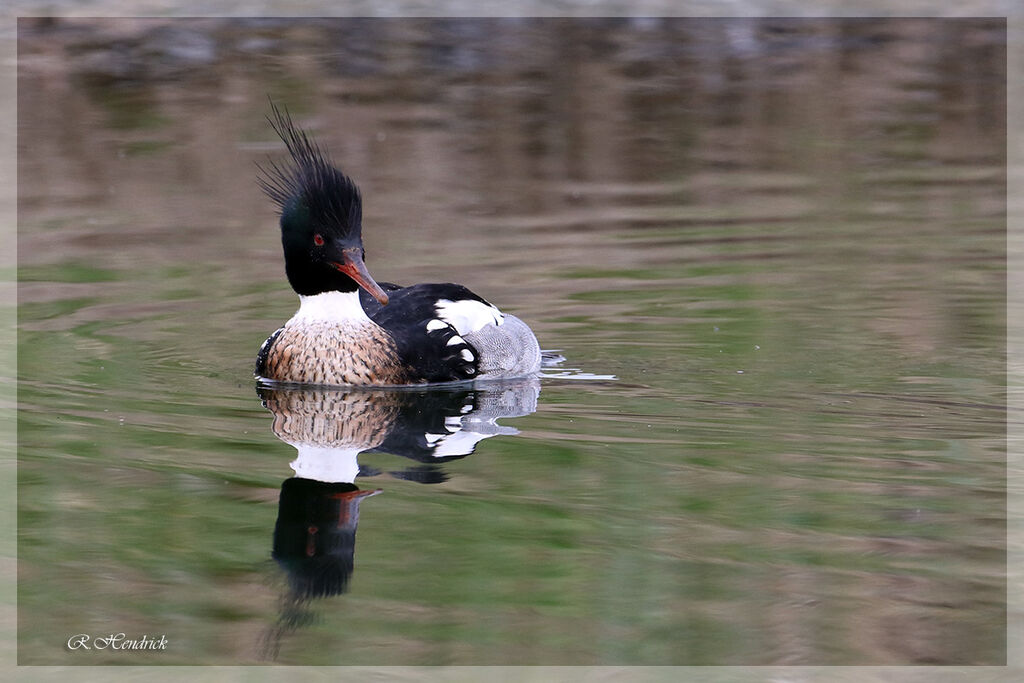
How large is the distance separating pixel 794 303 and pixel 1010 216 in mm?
3238

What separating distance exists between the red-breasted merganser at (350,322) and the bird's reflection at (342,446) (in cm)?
12

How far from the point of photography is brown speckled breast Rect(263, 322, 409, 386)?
8.94 meters

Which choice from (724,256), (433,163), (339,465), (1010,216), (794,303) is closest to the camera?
(339,465)

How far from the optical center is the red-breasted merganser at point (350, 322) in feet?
29.3

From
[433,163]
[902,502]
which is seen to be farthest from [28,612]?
[433,163]

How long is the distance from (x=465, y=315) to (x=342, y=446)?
1.88 meters

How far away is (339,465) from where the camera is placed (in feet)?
23.5

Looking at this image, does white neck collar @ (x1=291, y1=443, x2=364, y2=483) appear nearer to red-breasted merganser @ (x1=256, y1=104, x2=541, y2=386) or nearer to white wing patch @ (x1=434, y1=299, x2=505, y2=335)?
red-breasted merganser @ (x1=256, y1=104, x2=541, y2=386)

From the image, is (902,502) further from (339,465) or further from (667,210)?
(667,210)

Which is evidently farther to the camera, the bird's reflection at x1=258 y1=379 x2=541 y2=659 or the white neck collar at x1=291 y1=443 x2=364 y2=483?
the white neck collar at x1=291 y1=443 x2=364 y2=483

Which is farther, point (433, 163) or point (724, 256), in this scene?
point (433, 163)
